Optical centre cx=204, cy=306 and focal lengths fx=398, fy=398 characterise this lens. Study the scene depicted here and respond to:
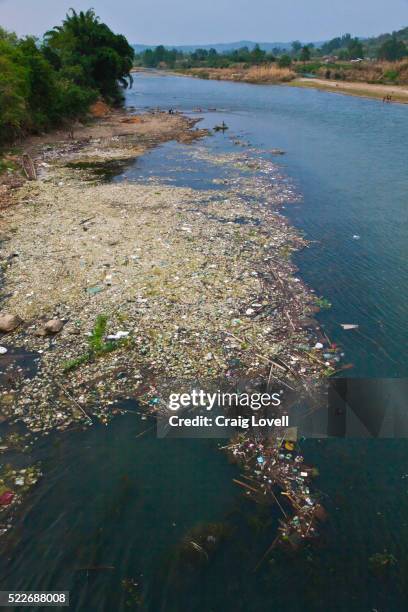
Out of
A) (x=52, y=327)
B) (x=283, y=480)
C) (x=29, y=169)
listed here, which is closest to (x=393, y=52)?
(x=29, y=169)

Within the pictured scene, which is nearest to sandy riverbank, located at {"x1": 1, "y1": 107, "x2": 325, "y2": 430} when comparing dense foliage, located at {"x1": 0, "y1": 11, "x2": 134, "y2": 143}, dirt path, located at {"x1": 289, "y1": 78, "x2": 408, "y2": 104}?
dense foliage, located at {"x1": 0, "y1": 11, "x2": 134, "y2": 143}

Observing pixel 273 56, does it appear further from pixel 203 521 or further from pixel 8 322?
pixel 203 521

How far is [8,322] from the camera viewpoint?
26.9 ft

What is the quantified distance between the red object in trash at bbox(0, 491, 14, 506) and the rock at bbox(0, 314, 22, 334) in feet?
12.2

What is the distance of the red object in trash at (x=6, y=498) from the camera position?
5.21 metres

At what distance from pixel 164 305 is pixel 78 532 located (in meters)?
4.82

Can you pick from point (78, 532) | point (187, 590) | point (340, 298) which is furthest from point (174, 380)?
point (340, 298)

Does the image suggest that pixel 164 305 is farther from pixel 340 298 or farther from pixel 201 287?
pixel 340 298

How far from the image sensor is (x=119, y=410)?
6492 mm

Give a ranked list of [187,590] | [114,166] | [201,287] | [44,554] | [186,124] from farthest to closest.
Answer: [186,124], [114,166], [201,287], [44,554], [187,590]

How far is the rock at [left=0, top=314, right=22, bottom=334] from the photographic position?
26.7 ft

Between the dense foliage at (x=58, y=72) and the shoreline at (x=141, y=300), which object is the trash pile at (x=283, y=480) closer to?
the shoreline at (x=141, y=300)

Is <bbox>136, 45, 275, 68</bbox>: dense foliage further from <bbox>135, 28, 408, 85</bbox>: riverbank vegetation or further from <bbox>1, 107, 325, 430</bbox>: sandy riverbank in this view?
<bbox>1, 107, 325, 430</bbox>: sandy riverbank

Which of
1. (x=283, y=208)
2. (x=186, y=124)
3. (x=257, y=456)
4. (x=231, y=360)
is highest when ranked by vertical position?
(x=186, y=124)
